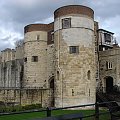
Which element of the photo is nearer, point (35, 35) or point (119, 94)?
point (119, 94)

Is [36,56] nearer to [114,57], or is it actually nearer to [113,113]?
[114,57]

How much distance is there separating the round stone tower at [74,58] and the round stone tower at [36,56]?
15.4 ft

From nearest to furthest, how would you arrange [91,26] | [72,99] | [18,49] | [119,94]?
[72,99] < [91,26] < [119,94] < [18,49]

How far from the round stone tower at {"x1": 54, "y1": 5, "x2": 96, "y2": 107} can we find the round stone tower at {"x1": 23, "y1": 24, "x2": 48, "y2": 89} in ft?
15.4

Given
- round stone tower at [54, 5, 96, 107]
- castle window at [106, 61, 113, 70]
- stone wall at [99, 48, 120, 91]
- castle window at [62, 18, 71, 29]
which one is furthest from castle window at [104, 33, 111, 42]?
castle window at [62, 18, 71, 29]

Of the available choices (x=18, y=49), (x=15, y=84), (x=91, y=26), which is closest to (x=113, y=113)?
(x=91, y=26)

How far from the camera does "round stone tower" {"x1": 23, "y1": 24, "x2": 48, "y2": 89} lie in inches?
1139

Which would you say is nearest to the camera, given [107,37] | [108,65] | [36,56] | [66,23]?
[66,23]

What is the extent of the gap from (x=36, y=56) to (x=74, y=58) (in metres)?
6.74

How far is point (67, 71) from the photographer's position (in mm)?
23656

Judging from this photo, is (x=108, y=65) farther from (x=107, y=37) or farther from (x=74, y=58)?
(x=74, y=58)

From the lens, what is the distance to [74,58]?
931 inches

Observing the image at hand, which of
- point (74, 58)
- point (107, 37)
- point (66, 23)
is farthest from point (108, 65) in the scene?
point (66, 23)

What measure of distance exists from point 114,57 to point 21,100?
1055 cm
